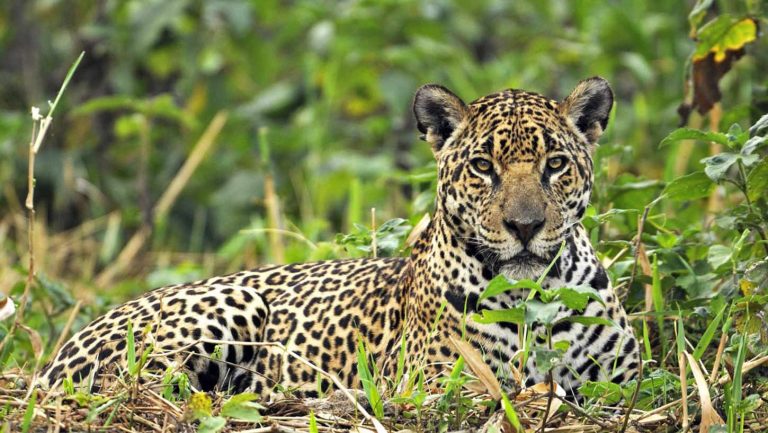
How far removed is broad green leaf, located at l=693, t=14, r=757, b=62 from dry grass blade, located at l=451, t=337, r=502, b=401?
282 centimetres

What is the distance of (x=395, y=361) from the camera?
6.94 meters

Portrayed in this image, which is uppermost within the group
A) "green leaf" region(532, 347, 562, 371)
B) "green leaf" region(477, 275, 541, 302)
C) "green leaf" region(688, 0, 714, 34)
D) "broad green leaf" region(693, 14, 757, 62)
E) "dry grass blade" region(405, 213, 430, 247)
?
"green leaf" region(688, 0, 714, 34)

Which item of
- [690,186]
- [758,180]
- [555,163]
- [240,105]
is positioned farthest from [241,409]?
[240,105]

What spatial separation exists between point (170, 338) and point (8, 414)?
5.23 ft

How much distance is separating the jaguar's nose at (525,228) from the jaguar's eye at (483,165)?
339mm

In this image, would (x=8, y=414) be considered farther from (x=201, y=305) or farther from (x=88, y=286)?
(x=88, y=286)

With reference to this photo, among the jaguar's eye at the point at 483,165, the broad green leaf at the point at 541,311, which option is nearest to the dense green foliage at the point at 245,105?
the jaguar's eye at the point at 483,165

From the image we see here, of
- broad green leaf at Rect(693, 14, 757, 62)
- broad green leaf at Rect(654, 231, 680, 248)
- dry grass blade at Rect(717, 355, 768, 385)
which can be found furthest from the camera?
broad green leaf at Rect(693, 14, 757, 62)

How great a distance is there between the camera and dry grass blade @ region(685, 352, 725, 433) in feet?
18.2

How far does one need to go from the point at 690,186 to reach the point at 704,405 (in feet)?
4.95

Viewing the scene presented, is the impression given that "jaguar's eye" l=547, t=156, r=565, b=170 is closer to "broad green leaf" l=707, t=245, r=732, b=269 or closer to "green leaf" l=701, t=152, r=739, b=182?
"green leaf" l=701, t=152, r=739, b=182

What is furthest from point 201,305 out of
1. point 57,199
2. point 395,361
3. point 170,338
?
point 57,199

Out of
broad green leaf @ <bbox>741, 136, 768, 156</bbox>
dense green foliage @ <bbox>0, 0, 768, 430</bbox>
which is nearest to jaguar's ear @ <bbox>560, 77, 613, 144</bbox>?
broad green leaf @ <bbox>741, 136, 768, 156</bbox>

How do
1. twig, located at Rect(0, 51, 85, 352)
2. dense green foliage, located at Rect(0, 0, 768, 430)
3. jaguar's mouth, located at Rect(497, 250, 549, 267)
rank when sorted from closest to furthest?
1. twig, located at Rect(0, 51, 85, 352)
2. jaguar's mouth, located at Rect(497, 250, 549, 267)
3. dense green foliage, located at Rect(0, 0, 768, 430)
